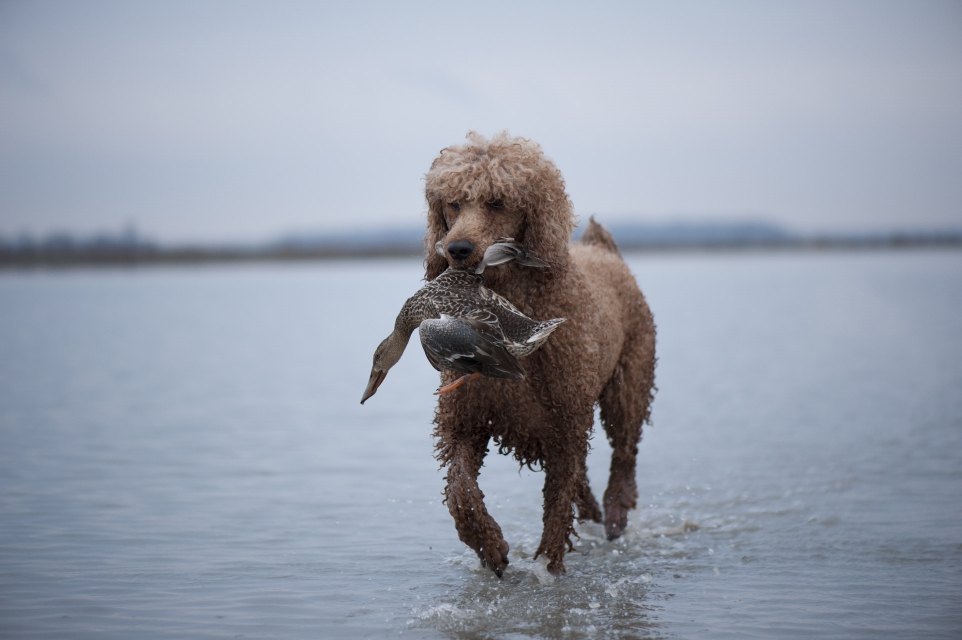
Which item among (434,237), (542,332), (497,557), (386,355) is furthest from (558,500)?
(434,237)

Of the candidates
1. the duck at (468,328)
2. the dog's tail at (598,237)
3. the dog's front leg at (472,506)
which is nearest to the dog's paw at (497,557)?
the dog's front leg at (472,506)

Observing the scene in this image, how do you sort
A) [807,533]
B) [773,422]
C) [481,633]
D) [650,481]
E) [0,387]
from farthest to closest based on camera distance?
[0,387], [773,422], [650,481], [807,533], [481,633]

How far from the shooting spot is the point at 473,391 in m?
5.30

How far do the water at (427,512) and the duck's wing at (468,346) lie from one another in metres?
1.36

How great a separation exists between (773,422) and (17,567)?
296 inches

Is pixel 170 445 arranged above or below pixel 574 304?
below

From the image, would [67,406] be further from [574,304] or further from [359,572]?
[574,304]

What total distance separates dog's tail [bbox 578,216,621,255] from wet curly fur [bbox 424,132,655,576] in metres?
1.35

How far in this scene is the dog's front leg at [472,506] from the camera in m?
5.21

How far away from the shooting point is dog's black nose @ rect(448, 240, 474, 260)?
15.3 feet

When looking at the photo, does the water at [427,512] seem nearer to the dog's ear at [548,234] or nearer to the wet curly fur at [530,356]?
the wet curly fur at [530,356]

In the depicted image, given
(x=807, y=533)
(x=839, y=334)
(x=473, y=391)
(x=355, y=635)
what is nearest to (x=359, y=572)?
(x=355, y=635)

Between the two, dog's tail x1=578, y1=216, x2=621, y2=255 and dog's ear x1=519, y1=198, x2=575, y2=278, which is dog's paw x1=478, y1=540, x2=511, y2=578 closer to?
dog's ear x1=519, y1=198, x2=575, y2=278

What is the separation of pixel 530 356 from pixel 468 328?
0.88 meters
